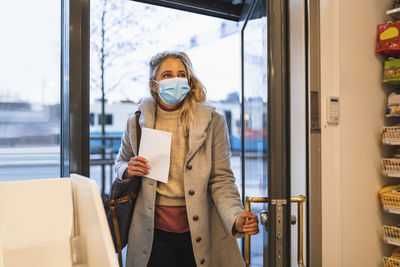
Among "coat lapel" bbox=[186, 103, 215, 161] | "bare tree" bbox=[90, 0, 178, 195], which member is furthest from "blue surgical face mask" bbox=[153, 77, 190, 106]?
"bare tree" bbox=[90, 0, 178, 195]

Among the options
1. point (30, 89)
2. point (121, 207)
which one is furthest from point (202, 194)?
point (30, 89)

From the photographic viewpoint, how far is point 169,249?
52.2 inches

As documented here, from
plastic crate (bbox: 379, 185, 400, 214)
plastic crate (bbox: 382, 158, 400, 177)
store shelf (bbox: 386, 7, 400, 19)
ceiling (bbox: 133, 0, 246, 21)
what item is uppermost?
ceiling (bbox: 133, 0, 246, 21)

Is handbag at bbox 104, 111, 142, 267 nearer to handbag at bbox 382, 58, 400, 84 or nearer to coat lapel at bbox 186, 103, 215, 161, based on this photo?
coat lapel at bbox 186, 103, 215, 161

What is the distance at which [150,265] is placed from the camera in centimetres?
132

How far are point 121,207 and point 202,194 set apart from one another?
36 centimetres

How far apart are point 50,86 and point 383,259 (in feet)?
6.66

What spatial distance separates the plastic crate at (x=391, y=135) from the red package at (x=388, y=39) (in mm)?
416

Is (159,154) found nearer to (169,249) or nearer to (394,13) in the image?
(169,249)

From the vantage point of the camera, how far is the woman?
1.29 metres

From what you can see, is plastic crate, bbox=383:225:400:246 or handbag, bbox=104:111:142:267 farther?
plastic crate, bbox=383:225:400:246

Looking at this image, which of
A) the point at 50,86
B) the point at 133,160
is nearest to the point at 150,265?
the point at 133,160

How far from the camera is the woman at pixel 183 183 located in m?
1.29

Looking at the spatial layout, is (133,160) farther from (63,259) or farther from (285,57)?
(285,57)
